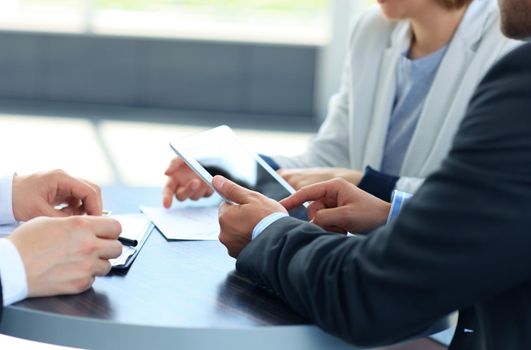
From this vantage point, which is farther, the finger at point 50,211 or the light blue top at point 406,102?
the light blue top at point 406,102

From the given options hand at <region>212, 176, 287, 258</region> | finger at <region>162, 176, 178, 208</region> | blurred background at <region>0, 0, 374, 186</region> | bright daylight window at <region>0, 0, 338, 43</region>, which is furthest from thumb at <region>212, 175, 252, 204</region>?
bright daylight window at <region>0, 0, 338, 43</region>

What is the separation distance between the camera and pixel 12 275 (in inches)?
58.7

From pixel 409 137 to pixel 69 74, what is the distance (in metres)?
6.33

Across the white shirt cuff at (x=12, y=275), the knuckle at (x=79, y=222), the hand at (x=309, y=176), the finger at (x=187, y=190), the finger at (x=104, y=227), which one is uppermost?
the knuckle at (x=79, y=222)

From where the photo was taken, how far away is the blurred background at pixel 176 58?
845 cm

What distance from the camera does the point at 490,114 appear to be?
4.21 ft

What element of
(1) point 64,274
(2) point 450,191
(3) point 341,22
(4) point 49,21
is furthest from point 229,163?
(4) point 49,21

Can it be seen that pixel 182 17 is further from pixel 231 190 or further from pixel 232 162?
pixel 231 190

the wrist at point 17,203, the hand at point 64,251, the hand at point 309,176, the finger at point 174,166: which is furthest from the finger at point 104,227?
the hand at point 309,176

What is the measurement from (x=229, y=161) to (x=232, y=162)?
12 mm

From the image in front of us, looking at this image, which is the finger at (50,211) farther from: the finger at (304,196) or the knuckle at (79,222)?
the finger at (304,196)

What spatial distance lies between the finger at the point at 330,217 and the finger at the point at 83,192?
42 centimetres

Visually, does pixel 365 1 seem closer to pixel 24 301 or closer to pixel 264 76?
pixel 264 76

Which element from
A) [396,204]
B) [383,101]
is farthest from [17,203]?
[383,101]
